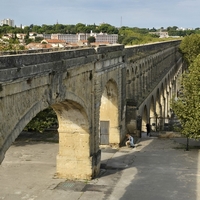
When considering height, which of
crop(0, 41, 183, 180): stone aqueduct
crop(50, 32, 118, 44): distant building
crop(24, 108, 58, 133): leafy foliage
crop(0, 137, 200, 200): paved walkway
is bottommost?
crop(0, 137, 200, 200): paved walkway

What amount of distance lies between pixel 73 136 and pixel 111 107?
5803 millimetres

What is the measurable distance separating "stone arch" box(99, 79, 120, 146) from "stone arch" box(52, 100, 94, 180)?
551cm

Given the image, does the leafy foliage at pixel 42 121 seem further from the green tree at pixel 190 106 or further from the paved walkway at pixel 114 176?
the green tree at pixel 190 106

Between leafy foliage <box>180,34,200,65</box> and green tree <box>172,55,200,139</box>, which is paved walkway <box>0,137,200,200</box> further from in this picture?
leafy foliage <box>180,34,200,65</box>

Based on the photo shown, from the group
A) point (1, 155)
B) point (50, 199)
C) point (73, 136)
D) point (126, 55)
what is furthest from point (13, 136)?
point (126, 55)

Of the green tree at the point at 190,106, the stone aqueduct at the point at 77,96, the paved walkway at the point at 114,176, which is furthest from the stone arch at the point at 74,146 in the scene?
the green tree at the point at 190,106

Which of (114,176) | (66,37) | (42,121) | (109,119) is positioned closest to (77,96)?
(114,176)

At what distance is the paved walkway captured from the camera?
14578 millimetres

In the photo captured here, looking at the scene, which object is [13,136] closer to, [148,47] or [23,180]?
[23,180]

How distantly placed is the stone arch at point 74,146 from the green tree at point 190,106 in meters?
7.16

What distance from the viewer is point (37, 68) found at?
1072 cm

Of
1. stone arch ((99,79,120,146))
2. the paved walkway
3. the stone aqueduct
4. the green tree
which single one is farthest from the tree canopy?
stone arch ((99,79,120,146))

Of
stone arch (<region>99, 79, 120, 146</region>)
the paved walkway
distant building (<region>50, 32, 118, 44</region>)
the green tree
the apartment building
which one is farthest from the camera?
the apartment building

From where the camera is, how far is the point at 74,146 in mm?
16250
